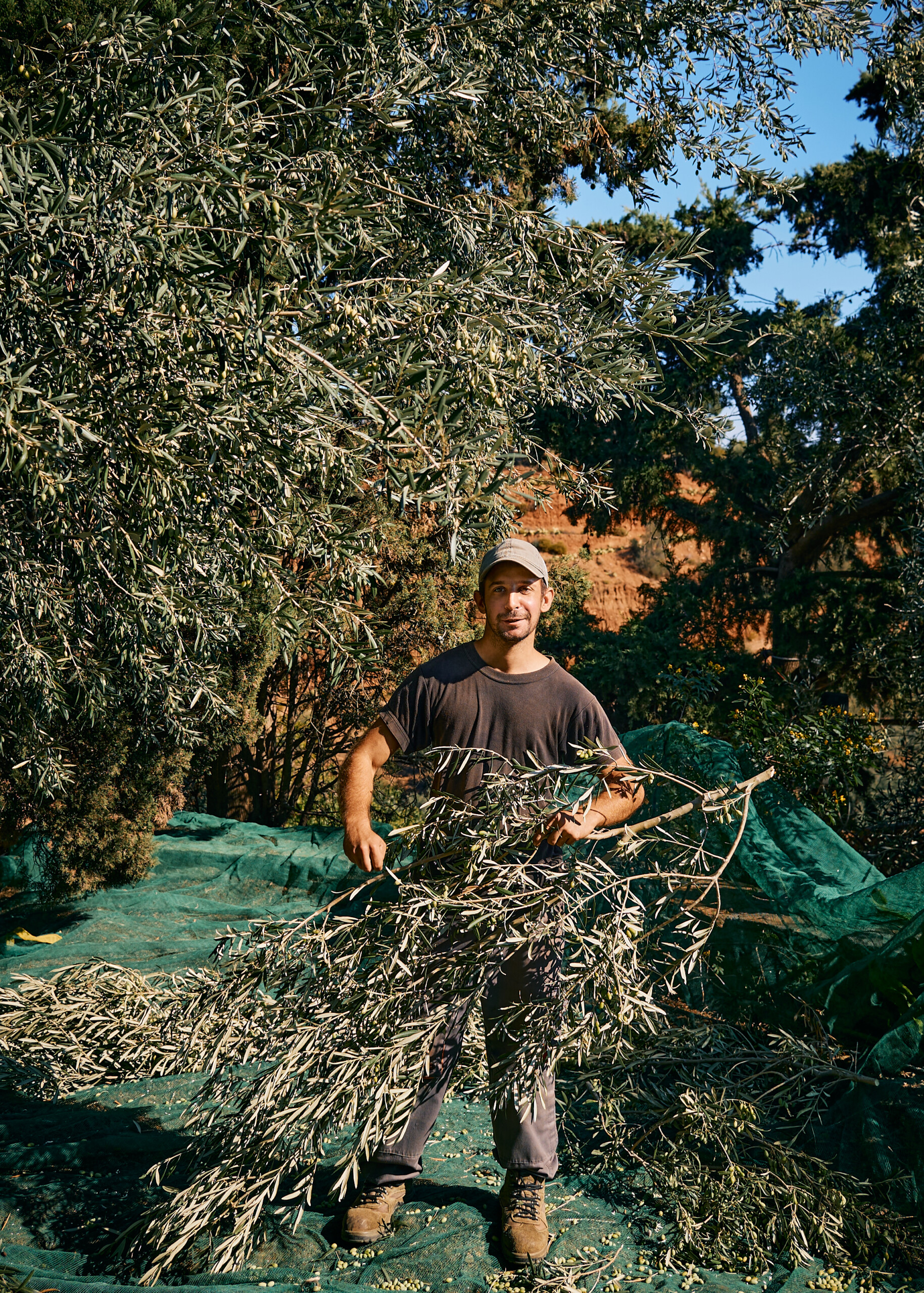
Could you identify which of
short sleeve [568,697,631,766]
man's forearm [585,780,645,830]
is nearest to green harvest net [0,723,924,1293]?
short sleeve [568,697,631,766]

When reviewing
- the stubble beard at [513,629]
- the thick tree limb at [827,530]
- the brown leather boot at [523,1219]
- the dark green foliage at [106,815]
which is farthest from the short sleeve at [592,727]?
the thick tree limb at [827,530]

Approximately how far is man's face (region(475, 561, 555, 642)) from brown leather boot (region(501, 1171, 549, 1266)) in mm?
1612

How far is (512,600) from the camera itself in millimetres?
3002

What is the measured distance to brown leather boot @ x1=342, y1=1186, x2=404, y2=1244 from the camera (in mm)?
2762

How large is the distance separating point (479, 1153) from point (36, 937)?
4347 mm

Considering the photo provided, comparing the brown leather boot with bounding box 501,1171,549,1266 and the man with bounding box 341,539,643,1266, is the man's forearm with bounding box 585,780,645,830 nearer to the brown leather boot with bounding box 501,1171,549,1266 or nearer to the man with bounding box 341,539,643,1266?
the man with bounding box 341,539,643,1266

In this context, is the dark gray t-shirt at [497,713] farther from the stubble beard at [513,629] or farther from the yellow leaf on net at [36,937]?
the yellow leaf on net at [36,937]

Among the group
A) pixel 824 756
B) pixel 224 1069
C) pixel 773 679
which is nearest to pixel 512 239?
pixel 224 1069

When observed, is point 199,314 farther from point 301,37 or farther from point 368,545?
point 301,37

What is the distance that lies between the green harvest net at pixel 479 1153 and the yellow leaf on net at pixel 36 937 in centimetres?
50

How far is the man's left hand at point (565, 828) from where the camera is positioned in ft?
8.49

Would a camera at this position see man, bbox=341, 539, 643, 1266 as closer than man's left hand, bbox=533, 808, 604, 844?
No

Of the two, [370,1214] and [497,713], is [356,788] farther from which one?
[370,1214]

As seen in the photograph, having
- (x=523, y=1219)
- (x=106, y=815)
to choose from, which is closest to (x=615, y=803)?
(x=523, y=1219)
